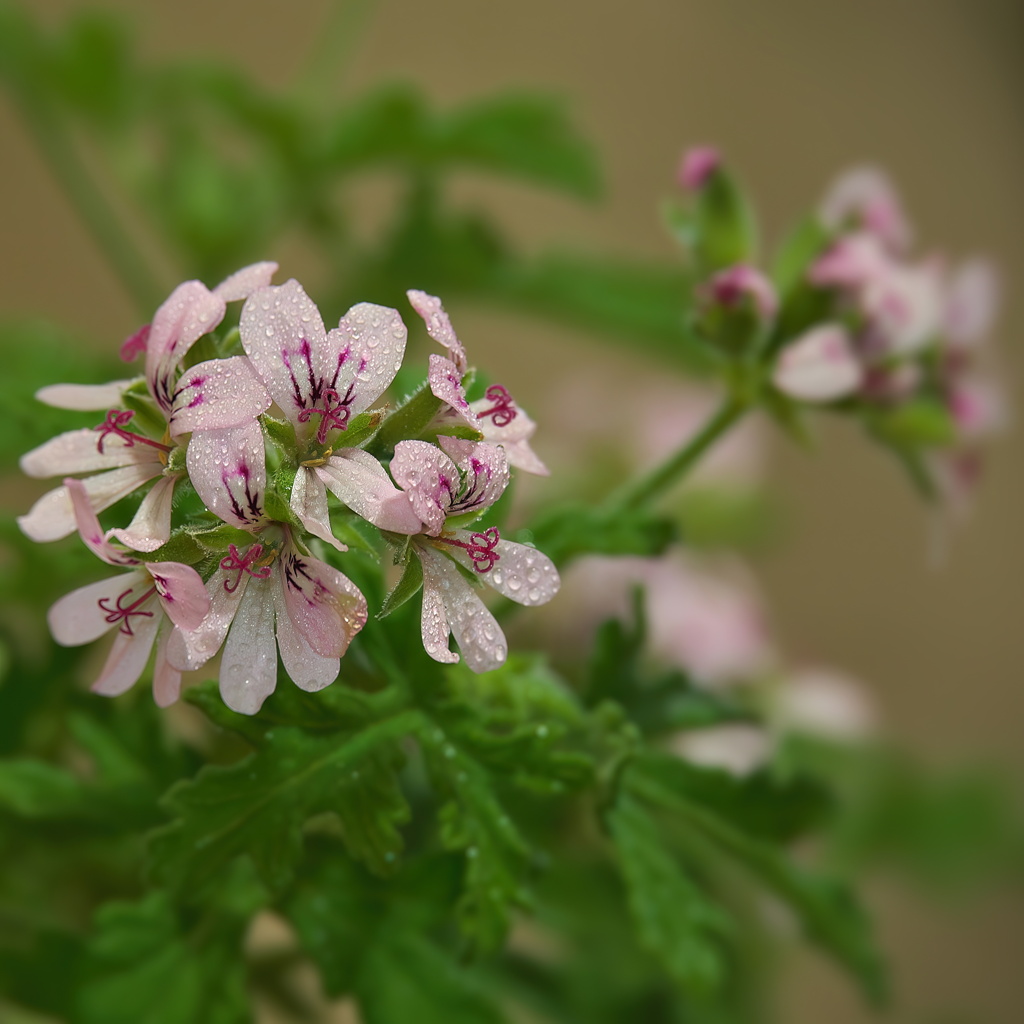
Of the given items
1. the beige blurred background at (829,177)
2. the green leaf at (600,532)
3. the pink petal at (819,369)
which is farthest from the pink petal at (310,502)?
the beige blurred background at (829,177)

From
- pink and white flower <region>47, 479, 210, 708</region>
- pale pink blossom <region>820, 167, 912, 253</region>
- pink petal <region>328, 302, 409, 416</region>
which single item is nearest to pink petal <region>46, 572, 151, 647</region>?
pink and white flower <region>47, 479, 210, 708</region>

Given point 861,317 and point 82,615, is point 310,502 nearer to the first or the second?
point 82,615

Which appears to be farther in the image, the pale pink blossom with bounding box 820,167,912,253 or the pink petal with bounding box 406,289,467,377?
the pale pink blossom with bounding box 820,167,912,253

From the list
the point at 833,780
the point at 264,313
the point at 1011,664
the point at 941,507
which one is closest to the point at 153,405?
the point at 264,313

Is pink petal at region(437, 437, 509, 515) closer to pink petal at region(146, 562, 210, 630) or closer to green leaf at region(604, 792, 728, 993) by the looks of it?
pink petal at region(146, 562, 210, 630)

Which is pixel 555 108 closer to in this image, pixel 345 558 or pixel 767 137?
pixel 345 558

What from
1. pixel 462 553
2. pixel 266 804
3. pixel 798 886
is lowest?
pixel 798 886

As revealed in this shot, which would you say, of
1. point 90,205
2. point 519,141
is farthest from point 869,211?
point 90,205
